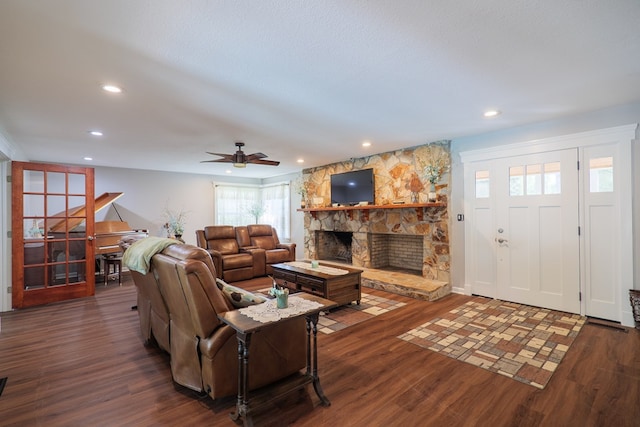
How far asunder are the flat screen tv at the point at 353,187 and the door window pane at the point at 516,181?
2318mm

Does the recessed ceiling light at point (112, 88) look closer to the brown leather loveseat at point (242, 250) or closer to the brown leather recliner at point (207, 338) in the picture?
the brown leather recliner at point (207, 338)

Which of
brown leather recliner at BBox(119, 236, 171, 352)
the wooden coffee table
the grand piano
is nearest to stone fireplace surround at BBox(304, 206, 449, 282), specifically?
the wooden coffee table

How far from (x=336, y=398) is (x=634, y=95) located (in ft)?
13.6

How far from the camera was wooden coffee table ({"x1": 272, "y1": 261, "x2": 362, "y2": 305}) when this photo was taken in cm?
384

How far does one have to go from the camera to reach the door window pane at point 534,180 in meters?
3.93

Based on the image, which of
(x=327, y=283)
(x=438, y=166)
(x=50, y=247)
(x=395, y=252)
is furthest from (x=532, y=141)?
(x=50, y=247)

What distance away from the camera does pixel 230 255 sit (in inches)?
229

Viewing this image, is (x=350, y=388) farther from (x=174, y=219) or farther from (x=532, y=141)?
(x=174, y=219)

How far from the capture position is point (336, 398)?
2.10 meters

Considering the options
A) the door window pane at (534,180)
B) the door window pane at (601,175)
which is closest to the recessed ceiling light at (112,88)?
the door window pane at (534,180)

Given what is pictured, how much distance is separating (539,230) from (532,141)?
120 centimetres

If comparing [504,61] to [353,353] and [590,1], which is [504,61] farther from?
[353,353]

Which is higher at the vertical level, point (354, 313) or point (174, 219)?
point (174, 219)

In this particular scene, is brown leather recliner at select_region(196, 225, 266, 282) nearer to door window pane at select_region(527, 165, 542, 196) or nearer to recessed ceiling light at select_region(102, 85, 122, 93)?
recessed ceiling light at select_region(102, 85, 122, 93)
